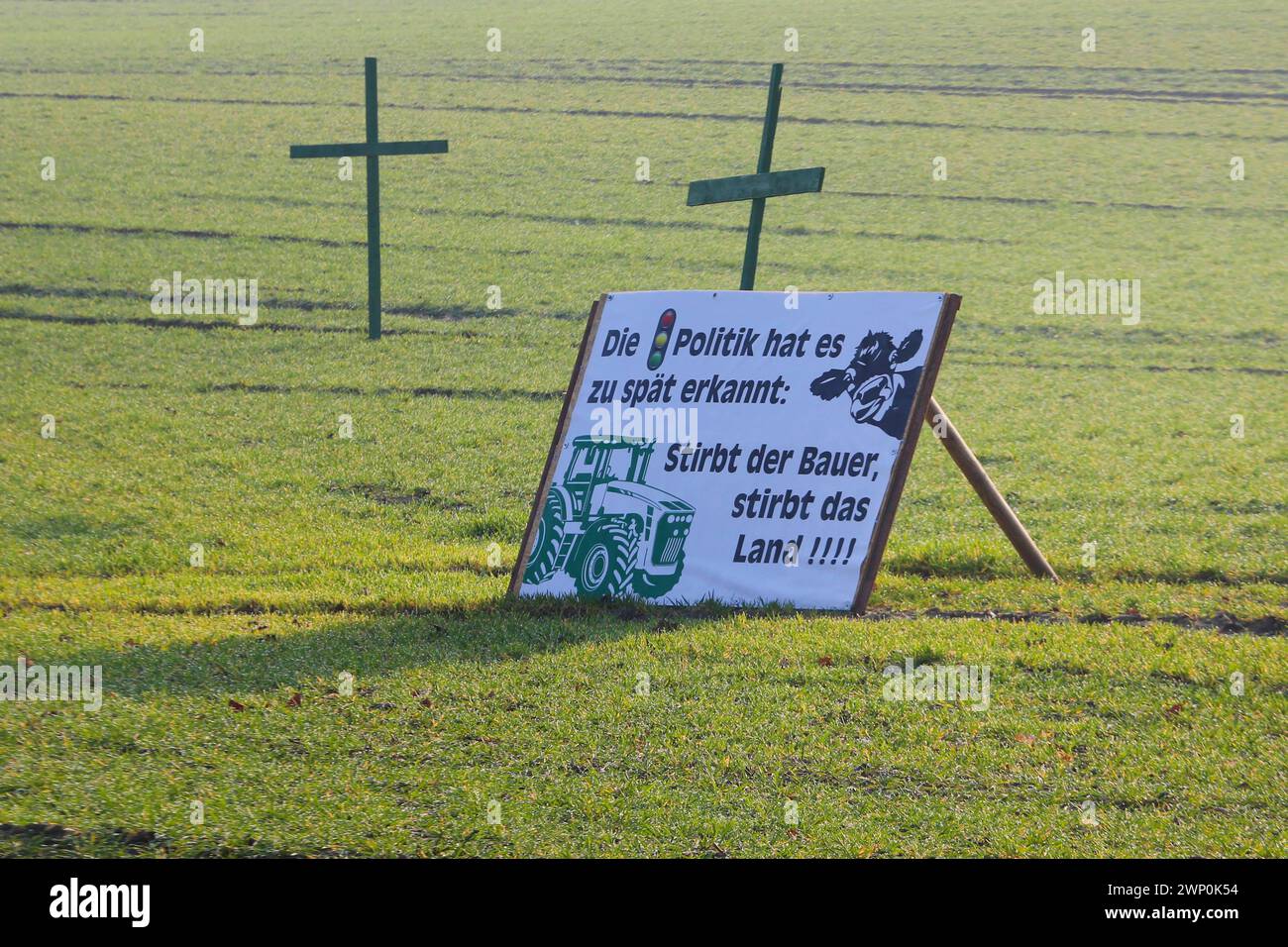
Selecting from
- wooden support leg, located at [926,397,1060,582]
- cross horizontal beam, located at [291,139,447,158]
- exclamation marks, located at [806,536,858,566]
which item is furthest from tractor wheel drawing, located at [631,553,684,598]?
cross horizontal beam, located at [291,139,447,158]

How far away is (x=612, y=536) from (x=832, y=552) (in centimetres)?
156

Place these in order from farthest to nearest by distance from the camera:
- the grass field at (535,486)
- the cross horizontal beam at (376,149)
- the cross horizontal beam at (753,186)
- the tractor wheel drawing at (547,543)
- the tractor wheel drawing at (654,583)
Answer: the cross horizontal beam at (376,149)
the cross horizontal beam at (753,186)
the tractor wheel drawing at (547,543)
the tractor wheel drawing at (654,583)
the grass field at (535,486)

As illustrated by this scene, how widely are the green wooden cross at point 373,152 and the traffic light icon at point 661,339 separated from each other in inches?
358

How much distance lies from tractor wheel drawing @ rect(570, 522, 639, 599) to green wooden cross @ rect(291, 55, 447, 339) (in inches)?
396

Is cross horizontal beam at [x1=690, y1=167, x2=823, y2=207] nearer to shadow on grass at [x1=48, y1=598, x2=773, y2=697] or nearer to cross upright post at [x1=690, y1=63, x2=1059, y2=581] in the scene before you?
cross upright post at [x1=690, y1=63, x2=1059, y2=581]

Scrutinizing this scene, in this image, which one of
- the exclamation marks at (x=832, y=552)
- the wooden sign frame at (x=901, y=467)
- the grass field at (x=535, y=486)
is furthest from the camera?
the exclamation marks at (x=832, y=552)

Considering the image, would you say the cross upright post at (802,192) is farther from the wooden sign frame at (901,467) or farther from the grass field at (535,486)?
the grass field at (535,486)

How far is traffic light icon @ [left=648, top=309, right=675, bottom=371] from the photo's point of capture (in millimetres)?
9602

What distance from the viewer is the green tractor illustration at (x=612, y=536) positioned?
30.1 ft

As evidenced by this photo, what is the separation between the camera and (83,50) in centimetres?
4772

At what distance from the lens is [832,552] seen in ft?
29.6

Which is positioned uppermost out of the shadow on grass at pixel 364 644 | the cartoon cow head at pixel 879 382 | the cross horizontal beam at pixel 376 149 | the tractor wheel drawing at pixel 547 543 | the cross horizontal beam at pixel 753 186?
the cross horizontal beam at pixel 376 149

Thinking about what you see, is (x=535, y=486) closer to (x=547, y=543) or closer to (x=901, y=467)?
(x=547, y=543)

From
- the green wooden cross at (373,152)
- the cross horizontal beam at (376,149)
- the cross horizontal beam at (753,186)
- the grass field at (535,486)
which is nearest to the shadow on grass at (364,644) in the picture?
the grass field at (535,486)
